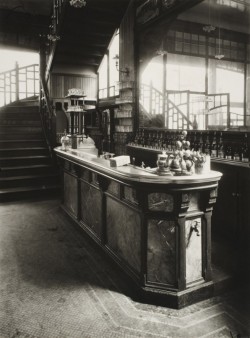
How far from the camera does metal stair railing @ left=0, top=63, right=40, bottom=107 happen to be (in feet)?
39.4

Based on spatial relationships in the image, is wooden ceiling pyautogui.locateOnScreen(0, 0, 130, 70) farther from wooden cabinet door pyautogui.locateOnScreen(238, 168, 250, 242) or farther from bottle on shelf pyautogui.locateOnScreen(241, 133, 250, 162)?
wooden cabinet door pyautogui.locateOnScreen(238, 168, 250, 242)

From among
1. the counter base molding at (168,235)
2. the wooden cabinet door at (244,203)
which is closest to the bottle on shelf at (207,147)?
the wooden cabinet door at (244,203)

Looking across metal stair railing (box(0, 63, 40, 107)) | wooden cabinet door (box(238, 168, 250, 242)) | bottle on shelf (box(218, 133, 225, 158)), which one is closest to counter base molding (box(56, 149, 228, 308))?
wooden cabinet door (box(238, 168, 250, 242))

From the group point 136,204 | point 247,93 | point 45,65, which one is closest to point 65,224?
point 136,204

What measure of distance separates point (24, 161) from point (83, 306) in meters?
5.81

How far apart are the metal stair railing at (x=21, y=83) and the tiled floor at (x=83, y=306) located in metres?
9.06

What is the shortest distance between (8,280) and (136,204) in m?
1.65

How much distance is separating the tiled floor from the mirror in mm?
6729

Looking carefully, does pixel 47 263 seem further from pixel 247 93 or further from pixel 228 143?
pixel 247 93

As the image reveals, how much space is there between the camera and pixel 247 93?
13.5 meters

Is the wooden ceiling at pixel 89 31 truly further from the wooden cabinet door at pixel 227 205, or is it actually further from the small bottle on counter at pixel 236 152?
the wooden cabinet door at pixel 227 205

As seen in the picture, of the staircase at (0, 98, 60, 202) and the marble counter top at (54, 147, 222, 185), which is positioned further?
the staircase at (0, 98, 60, 202)

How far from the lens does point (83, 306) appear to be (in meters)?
2.96

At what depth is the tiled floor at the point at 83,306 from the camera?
8.56 ft
